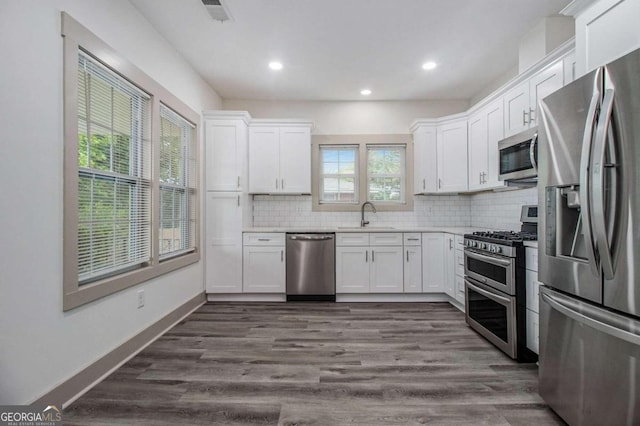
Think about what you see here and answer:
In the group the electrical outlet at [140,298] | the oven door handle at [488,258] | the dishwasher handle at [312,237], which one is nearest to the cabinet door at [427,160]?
the oven door handle at [488,258]

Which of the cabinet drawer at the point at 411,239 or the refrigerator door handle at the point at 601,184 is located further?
the cabinet drawer at the point at 411,239

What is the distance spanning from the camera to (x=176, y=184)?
3229mm

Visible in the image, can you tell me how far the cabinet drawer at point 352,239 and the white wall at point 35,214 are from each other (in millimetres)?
2501

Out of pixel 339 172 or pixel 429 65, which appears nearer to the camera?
pixel 429 65

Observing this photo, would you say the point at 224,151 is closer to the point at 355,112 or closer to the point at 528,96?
the point at 355,112

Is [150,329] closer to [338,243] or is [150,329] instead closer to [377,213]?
[338,243]

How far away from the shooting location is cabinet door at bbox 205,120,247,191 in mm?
3830

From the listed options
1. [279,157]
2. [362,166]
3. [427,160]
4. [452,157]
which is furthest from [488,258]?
[279,157]

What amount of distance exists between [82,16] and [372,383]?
9.95 feet

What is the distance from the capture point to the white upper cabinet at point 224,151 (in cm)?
383

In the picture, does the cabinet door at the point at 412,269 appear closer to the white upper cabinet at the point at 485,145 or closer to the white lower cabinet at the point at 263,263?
the white upper cabinet at the point at 485,145

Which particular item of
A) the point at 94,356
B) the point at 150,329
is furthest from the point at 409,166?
the point at 94,356

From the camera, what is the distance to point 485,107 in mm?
3377

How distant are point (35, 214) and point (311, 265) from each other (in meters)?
2.72
